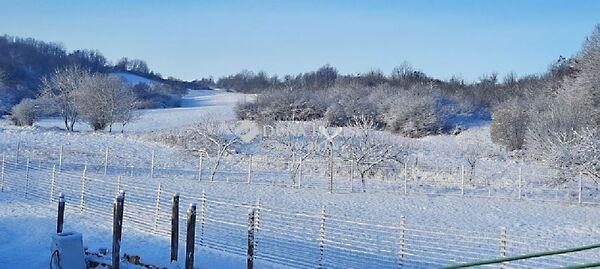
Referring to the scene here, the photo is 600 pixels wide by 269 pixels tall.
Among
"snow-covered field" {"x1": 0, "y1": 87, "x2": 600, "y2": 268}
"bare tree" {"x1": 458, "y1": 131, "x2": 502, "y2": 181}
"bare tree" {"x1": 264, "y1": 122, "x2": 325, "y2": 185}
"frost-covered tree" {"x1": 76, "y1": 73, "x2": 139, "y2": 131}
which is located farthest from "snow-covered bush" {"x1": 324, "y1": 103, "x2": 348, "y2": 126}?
"frost-covered tree" {"x1": 76, "y1": 73, "x2": 139, "y2": 131}

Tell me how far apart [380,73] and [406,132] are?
1485 inches

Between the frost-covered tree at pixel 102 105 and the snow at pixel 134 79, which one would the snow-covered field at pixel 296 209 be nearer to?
the frost-covered tree at pixel 102 105

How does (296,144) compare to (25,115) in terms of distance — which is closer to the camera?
(296,144)

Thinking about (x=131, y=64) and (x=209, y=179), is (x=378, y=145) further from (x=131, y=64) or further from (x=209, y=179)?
(x=131, y=64)

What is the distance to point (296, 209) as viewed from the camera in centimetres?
1753

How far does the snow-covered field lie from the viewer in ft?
38.5

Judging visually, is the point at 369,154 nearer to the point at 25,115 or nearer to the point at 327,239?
the point at 327,239

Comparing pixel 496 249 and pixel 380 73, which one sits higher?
pixel 380 73

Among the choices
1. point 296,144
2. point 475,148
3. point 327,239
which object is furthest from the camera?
point 475,148

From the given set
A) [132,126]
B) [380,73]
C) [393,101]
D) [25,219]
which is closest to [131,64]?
[380,73]

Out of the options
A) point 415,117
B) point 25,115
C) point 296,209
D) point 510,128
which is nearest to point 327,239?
point 296,209

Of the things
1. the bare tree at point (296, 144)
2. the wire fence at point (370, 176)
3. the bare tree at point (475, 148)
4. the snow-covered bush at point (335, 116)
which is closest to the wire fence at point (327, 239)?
the wire fence at point (370, 176)

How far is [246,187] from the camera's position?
2270 centimetres

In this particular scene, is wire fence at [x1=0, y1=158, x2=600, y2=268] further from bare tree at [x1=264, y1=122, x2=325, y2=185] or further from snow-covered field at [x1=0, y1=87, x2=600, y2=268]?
bare tree at [x1=264, y1=122, x2=325, y2=185]
